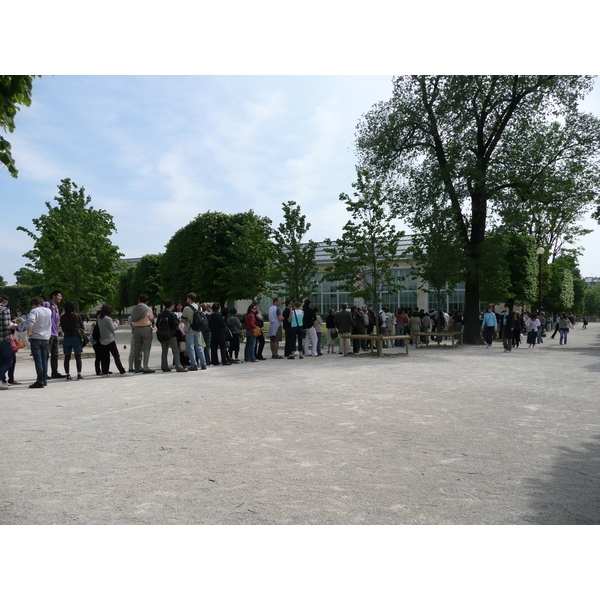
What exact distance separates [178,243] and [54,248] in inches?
900

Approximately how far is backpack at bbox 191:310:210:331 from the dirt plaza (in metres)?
2.92

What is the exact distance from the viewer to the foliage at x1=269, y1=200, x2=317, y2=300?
26453mm

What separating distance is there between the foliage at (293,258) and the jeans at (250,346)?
1027cm

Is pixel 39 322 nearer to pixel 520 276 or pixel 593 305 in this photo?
pixel 520 276

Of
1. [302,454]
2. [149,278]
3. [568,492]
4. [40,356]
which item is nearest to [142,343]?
[40,356]

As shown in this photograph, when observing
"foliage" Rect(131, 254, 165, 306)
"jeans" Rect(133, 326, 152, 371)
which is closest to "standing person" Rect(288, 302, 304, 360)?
"jeans" Rect(133, 326, 152, 371)

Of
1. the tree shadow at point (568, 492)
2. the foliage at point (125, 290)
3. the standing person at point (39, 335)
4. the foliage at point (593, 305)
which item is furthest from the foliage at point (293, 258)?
the foliage at point (593, 305)

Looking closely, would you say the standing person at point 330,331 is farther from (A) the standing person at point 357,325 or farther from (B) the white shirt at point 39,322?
(B) the white shirt at point 39,322

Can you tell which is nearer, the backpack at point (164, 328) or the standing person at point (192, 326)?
the backpack at point (164, 328)

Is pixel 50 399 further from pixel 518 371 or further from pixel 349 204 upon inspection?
pixel 349 204

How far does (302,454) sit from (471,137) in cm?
2222

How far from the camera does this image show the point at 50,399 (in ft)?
30.2

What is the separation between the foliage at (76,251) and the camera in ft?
71.4
